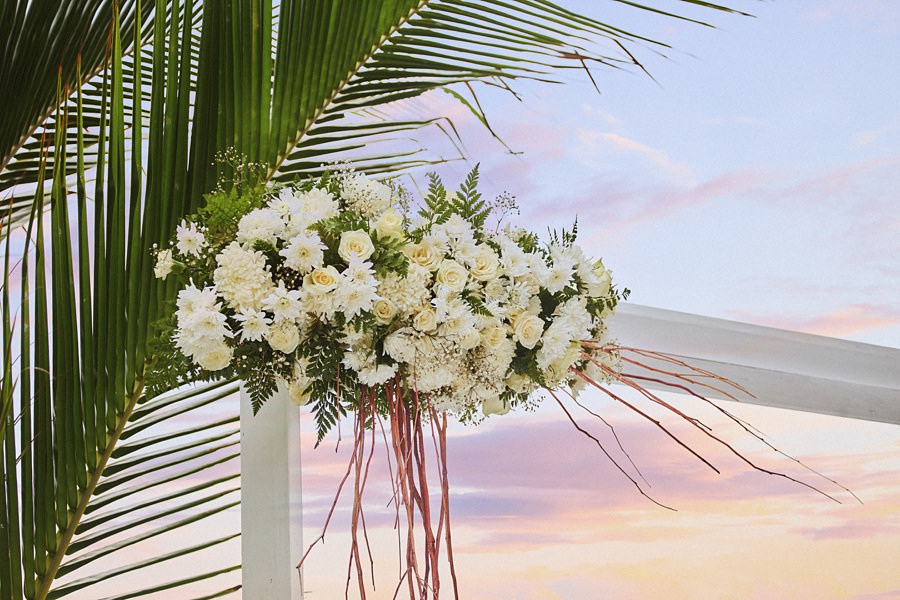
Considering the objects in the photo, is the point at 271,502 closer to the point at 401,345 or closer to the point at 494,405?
the point at 494,405

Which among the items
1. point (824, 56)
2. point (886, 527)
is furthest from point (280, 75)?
point (886, 527)

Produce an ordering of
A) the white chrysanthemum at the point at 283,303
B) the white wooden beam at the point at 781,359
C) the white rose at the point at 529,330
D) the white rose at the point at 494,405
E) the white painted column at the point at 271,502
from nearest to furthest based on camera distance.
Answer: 1. the white chrysanthemum at the point at 283,303
2. the white rose at the point at 529,330
3. the white rose at the point at 494,405
4. the white painted column at the point at 271,502
5. the white wooden beam at the point at 781,359

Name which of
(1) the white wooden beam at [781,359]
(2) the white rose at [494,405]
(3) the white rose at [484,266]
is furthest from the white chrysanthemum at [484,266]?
(1) the white wooden beam at [781,359]

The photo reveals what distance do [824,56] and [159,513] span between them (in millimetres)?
2013

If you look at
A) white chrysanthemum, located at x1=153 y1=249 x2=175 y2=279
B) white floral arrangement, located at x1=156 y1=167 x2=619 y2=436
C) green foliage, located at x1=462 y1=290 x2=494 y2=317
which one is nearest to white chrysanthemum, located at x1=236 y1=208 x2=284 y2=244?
white floral arrangement, located at x1=156 y1=167 x2=619 y2=436

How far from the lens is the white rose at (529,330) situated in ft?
3.49

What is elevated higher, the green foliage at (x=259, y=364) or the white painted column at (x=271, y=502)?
the green foliage at (x=259, y=364)

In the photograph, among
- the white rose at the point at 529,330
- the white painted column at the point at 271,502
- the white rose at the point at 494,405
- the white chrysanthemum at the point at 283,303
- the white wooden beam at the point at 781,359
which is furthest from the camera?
the white wooden beam at the point at 781,359

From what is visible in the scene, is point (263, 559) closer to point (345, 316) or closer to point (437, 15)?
point (345, 316)

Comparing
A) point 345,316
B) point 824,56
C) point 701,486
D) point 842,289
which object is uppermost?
point 824,56

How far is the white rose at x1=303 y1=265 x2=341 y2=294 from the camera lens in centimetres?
96

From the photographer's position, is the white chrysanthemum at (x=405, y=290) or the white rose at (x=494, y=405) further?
the white rose at (x=494, y=405)

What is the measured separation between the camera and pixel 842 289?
234 cm

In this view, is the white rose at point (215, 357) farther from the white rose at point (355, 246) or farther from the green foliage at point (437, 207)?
the green foliage at point (437, 207)
